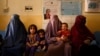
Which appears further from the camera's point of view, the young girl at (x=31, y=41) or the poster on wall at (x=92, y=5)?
the poster on wall at (x=92, y=5)

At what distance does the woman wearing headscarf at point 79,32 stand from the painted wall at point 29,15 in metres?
0.28

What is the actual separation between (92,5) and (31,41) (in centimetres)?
109

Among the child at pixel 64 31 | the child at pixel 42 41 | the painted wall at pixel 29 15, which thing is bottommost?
the child at pixel 42 41

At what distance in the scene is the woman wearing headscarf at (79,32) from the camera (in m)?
2.96

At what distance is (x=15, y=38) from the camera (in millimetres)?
3074

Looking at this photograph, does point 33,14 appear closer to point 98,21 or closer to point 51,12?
point 51,12

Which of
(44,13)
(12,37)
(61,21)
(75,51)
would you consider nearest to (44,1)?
(44,13)

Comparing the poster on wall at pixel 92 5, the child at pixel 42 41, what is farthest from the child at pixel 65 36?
the poster on wall at pixel 92 5

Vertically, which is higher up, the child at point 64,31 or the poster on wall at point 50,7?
the poster on wall at point 50,7

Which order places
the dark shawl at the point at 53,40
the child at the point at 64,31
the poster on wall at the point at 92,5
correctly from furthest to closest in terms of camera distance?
the poster on wall at the point at 92,5 < the child at the point at 64,31 < the dark shawl at the point at 53,40

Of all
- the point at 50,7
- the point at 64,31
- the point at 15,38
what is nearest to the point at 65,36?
the point at 64,31

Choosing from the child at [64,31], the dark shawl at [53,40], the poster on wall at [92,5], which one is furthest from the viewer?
the poster on wall at [92,5]

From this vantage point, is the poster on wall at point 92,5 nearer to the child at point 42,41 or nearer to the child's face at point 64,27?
the child's face at point 64,27

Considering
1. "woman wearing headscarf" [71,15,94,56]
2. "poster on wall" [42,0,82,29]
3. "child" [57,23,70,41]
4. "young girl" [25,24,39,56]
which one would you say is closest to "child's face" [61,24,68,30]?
"child" [57,23,70,41]
